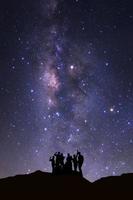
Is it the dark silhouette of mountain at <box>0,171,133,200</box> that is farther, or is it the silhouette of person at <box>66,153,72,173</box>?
the silhouette of person at <box>66,153,72,173</box>

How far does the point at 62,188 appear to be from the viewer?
26500mm

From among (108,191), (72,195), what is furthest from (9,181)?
(108,191)

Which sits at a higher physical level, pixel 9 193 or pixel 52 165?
pixel 52 165

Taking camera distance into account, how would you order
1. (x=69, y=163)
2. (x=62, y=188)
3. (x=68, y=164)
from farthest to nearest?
(x=68, y=164)
(x=69, y=163)
(x=62, y=188)

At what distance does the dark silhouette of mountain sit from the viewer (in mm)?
25750

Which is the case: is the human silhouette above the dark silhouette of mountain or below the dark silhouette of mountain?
above

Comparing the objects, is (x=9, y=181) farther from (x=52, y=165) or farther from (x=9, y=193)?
(x=52, y=165)

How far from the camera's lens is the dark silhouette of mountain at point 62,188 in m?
25.8

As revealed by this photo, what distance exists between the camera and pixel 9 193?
26.5 m

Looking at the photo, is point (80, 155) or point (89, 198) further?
point (80, 155)

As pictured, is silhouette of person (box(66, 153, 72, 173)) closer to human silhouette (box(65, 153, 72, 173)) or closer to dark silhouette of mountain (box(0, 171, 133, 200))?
human silhouette (box(65, 153, 72, 173))

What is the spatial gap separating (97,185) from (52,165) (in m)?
4.22

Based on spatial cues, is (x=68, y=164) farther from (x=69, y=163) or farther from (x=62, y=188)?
(x=62, y=188)

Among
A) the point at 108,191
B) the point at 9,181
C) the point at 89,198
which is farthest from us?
the point at 9,181
